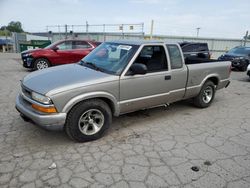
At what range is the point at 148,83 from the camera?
423 cm

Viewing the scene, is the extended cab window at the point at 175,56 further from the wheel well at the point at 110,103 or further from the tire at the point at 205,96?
the wheel well at the point at 110,103

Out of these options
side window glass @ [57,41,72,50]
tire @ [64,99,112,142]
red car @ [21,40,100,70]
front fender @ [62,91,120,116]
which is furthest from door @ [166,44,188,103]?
side window glass @ [57,41,72,50]

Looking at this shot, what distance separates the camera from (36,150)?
3.45 metres

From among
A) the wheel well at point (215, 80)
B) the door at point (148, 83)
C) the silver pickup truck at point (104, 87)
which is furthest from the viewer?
the wheel well at point (215, 80)

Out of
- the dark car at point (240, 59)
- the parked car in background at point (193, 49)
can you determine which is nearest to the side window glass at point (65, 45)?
the parked car in background at point (193, 49)

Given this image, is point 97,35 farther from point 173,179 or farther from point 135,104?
point 173,179

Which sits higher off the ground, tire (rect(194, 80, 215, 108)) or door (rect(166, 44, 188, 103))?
door (rect(166, 44, 188, 103))

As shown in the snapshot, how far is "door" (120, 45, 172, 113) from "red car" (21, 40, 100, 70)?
6.61m

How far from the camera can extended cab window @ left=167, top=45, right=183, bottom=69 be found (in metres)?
4.67

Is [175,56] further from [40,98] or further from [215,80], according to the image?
[40,98]

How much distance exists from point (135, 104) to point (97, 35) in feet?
62.6

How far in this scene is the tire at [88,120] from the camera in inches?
138

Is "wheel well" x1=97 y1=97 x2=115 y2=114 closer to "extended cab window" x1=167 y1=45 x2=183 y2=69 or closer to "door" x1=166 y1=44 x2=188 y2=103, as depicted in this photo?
"door" x1=166 y1=44 x2=188 y2=103

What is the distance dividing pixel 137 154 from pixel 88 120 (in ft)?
3.29
